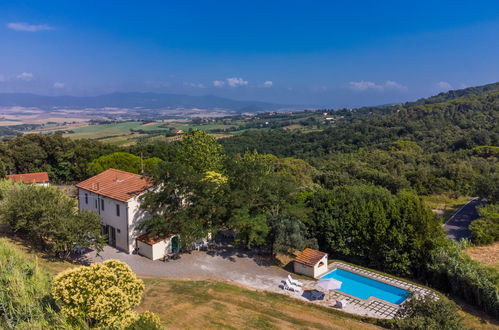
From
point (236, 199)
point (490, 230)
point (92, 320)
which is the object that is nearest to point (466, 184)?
point (490, 230)

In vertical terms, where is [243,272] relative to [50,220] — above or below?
below

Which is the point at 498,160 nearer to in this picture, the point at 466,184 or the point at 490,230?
the point at 466,184

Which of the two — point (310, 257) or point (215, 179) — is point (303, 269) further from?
point (215, 179)

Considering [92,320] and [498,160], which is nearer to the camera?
[92,320]

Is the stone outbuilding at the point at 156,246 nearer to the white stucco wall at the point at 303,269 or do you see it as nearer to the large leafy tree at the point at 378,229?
the white stucco wall at the point at 303,269

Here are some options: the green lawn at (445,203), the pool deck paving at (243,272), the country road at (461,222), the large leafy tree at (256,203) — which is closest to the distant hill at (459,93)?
the green lawn at (445,203)

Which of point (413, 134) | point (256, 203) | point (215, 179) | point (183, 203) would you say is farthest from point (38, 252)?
point (413, 134)
